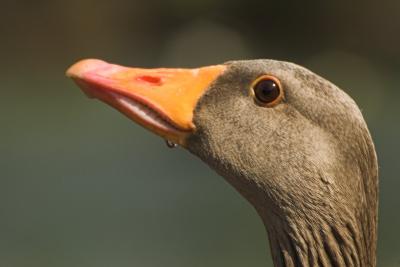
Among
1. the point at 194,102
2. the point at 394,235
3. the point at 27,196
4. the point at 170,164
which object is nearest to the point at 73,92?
the point at 170,164

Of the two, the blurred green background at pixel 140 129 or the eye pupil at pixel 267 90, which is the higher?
the blurred green background at pixel 140 129

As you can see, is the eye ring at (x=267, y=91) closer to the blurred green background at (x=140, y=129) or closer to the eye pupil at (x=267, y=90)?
the eye pupil at (x=267, y=90)

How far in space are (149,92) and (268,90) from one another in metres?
0.37

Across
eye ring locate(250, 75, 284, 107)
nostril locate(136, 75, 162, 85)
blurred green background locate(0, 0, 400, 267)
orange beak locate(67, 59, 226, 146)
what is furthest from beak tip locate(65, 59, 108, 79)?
blurred green background locate(0, 0, 400, 267)

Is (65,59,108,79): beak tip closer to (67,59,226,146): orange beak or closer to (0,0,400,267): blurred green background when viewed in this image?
(67,59,226,146): orange beak

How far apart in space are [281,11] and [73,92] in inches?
310

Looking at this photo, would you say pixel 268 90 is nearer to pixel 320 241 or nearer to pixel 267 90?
pixel 267 90

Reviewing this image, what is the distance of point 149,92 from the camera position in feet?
9.65

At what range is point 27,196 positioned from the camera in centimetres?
1008

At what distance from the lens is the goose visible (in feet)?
9.47

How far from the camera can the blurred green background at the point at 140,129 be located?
8641mm

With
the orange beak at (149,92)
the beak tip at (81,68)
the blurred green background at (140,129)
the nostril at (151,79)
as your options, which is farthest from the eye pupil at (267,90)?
the blurred green background at (140,129)

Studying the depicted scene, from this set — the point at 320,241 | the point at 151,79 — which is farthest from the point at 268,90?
the point at 320,241

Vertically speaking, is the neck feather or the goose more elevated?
the goose
